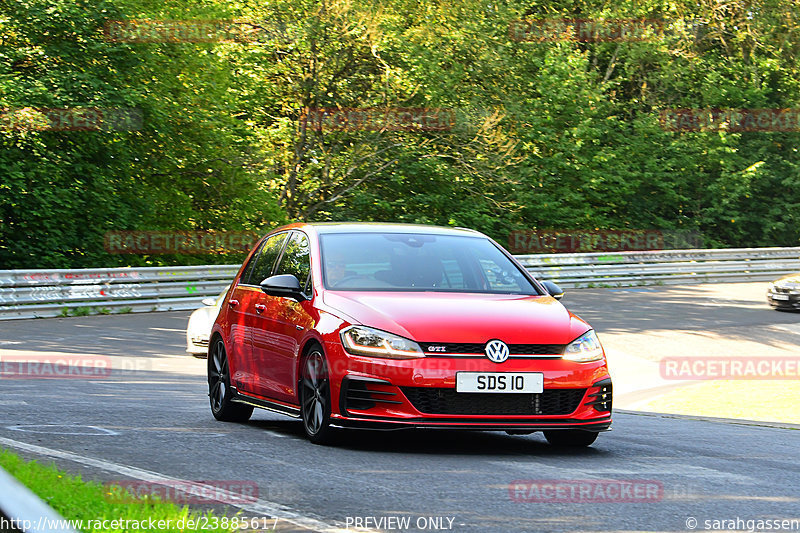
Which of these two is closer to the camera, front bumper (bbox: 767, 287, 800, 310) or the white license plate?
the white license plate

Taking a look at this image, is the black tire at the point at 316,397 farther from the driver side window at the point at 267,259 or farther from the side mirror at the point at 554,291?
the side mirror at the point at 554,291

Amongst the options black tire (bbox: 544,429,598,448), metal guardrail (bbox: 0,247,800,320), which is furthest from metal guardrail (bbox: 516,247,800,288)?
black tire (bbox: 544,429,598,448)

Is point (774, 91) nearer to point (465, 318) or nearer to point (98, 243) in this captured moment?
point (98, 243)

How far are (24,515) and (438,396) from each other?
541 cm

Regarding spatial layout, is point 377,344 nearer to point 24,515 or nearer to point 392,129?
point 24,515

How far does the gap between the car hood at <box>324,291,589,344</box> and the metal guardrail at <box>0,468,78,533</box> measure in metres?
5.37

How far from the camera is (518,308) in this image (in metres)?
8.46

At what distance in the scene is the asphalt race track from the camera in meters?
5.89

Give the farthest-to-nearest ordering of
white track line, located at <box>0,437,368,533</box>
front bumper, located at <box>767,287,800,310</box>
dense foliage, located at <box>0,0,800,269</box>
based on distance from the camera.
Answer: dense foliage, located at <box>0,0,800,269</box> → front bumper, located at <box>767,287,800,310</box> → white track line, located at <box>0,437,368,533</box>

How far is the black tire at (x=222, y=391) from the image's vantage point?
10.1 meters

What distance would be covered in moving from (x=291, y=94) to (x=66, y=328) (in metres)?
15.7

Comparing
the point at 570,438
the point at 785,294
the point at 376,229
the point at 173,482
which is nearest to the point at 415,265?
the point at 376,229

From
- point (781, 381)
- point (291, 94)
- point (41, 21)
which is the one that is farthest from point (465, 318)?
point (291, 94)

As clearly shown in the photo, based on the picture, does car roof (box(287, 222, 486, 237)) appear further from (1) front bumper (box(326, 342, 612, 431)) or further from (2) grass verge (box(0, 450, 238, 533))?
(2) grass verge (box(0, 450, 238, 533))
